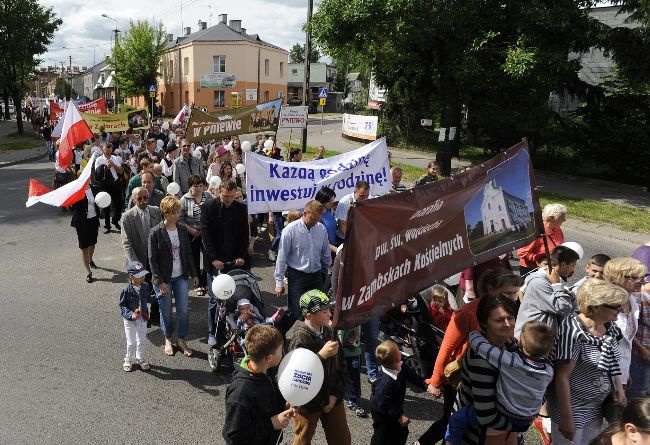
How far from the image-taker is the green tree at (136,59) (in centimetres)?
5109

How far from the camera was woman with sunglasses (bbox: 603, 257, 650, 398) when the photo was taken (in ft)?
12.4

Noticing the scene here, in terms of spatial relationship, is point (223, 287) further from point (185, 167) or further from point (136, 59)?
point (136, 59)

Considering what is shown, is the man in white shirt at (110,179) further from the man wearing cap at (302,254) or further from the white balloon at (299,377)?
the white balloon at (299,377)

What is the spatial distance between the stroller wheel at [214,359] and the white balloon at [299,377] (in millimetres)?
2561

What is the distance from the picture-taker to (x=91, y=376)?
5.08 metres

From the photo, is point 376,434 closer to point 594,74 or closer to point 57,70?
point 594,74

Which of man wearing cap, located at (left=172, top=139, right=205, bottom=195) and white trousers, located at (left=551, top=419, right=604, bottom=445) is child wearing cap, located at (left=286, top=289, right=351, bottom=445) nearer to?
white trousers, located at (left=551, top=419, right=604, bottom=445)

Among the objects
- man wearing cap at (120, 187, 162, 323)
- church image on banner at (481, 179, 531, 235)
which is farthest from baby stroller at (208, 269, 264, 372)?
church image on banner at (481, 179, 531, 235)

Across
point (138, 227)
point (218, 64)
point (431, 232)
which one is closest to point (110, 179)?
point (138, 227)

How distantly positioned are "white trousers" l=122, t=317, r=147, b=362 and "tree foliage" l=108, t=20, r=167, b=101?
51.2 metres

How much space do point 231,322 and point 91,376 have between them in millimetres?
1551

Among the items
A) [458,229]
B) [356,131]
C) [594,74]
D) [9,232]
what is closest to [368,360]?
[458,229]

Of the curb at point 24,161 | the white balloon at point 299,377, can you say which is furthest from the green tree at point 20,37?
the white balloon at point 299,377

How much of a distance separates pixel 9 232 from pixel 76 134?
271 centimetres
